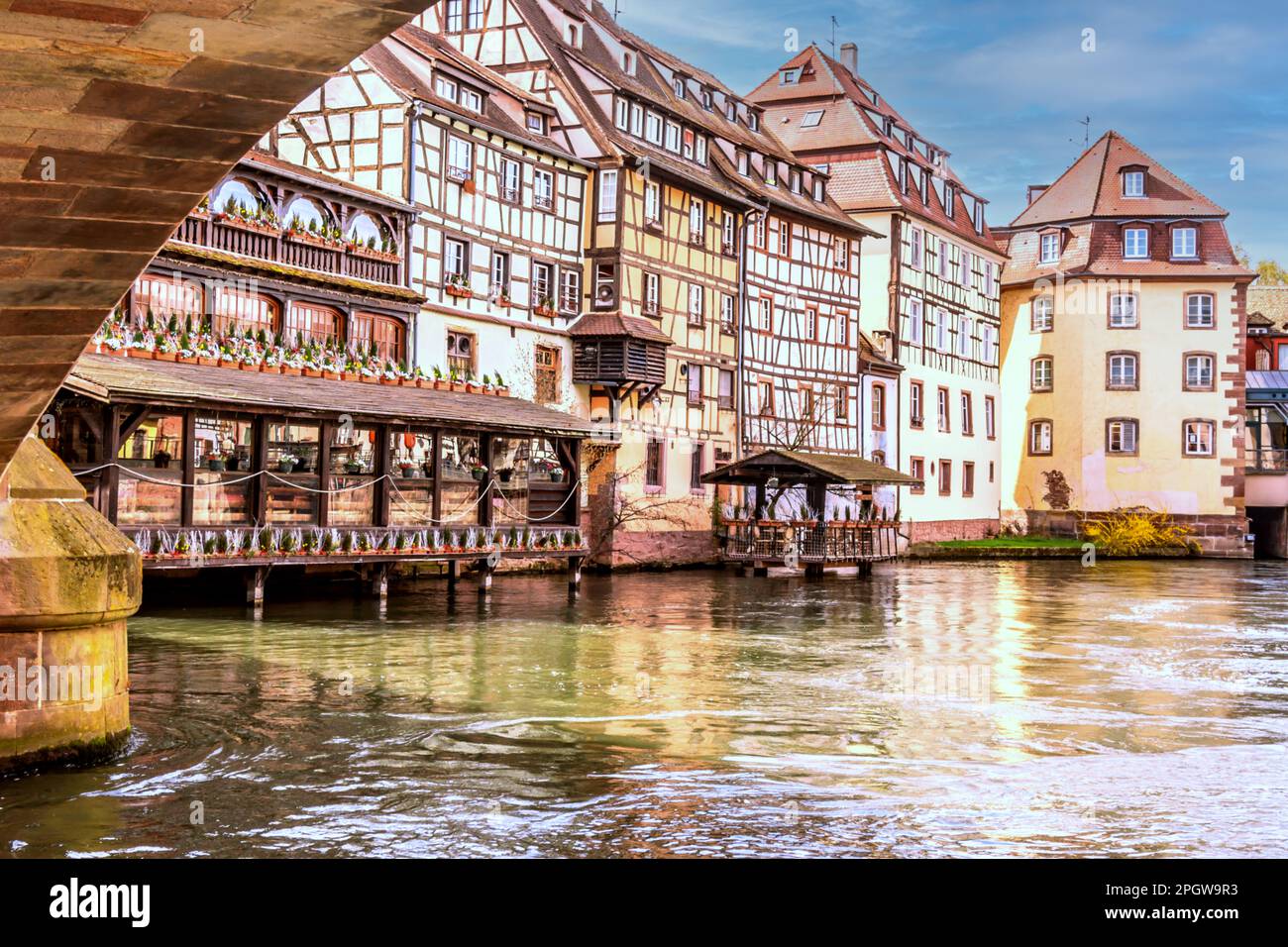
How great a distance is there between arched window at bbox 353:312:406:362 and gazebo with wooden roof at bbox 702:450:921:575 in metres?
9.21

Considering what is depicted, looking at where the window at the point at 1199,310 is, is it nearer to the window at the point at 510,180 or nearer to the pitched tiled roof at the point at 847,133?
the pitched tiled roof at the point at 847,133

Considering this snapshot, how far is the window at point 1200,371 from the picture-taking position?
2082 inches

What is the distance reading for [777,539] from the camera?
36.3 meters

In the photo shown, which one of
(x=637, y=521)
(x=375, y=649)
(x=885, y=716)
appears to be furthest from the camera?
(x=637, y=521)

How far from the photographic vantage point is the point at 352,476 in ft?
82.2

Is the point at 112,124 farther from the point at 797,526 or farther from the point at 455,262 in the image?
the point at 797,526

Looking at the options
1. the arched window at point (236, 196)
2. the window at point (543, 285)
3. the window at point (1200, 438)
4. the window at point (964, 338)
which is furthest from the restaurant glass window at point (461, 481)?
the window at point (1200, 438)

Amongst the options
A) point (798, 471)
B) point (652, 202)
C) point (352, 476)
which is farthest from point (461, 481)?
point (652, 202)

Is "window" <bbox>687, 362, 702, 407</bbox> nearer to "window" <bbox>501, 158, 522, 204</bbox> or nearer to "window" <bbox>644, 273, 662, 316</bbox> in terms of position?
"window" <bbox>644, 273, 662, 316</bbox>

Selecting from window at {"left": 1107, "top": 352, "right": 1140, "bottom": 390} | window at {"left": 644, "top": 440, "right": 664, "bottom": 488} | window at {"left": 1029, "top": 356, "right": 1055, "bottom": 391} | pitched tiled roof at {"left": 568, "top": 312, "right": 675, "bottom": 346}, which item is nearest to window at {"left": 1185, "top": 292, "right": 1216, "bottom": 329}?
window at {"left": 1107, "top": 352, "right": 1140, "bottom": 390}
